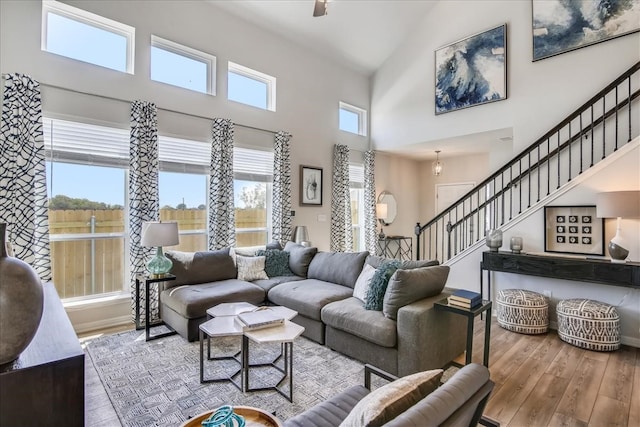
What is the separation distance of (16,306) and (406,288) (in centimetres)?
244

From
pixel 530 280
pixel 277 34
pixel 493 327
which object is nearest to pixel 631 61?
pixel 530 280

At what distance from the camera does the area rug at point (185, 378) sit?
2266 millimetres

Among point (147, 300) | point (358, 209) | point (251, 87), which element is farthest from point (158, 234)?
point (358, 209)

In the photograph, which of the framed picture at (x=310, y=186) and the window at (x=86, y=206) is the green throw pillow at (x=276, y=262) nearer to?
the framed picture at (x=310, y=186)

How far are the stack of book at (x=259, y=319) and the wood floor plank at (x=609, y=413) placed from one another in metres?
2.27

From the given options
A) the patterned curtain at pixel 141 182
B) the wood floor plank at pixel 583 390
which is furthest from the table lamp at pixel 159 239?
the wood floor plank at pixel 583 390

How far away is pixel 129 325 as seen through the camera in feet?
12.8

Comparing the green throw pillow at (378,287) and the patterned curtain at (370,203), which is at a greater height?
the patterned curtain at (370,203)

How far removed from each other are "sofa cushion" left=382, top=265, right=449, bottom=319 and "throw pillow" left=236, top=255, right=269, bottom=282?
6.72 ft

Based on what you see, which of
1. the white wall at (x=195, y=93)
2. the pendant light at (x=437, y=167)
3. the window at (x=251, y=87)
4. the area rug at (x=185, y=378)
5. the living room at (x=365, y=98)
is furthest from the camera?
the pendant light at (x=437, y=167)

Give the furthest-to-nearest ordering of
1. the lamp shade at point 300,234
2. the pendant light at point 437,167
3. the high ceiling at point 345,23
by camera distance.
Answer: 1. the pendant light at point 437,167
2. the lamp shade at point 300,234
3. the high ceiling at point 345,23

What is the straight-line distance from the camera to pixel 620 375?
2.79 metres

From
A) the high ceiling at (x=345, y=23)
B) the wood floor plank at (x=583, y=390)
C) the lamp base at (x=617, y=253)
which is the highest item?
the high ceiling at (x=345, y=23)

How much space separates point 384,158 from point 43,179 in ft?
19.7
